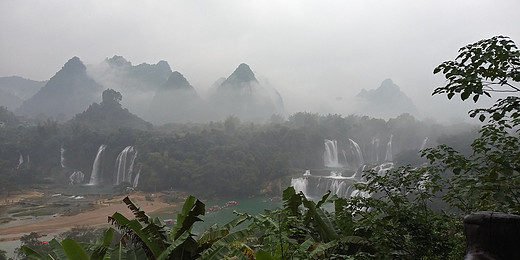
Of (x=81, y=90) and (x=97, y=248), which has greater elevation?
(x=81, y=90)

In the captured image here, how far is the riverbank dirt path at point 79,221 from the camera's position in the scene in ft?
66.2

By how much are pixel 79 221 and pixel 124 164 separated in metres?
17.8

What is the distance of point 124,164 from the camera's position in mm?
40094

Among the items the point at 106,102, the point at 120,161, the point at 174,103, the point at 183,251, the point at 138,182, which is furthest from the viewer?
the point at 174,103

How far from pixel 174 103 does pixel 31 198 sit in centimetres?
6229

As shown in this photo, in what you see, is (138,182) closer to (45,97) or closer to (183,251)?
(183,251)

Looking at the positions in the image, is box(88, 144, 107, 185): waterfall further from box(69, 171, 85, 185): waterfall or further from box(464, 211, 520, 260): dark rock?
box(464, 211, 520, 260): dark rock

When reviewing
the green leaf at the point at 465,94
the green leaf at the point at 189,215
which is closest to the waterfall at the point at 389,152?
the green leaf at the point at 189,215

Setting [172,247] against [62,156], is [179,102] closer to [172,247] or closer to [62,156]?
[62,156]

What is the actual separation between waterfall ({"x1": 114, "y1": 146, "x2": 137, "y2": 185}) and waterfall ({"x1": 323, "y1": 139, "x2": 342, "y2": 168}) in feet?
79.8

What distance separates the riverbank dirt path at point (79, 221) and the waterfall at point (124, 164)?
966 centimetres

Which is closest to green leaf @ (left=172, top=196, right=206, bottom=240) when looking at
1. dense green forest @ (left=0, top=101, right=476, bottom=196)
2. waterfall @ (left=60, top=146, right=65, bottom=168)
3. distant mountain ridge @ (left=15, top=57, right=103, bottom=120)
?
dense green forest @ (left=0, top=101, right=476, bottom=196)

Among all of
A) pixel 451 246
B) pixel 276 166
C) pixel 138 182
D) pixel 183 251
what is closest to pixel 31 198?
pixel 138 182

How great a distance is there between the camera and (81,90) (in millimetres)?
96000
